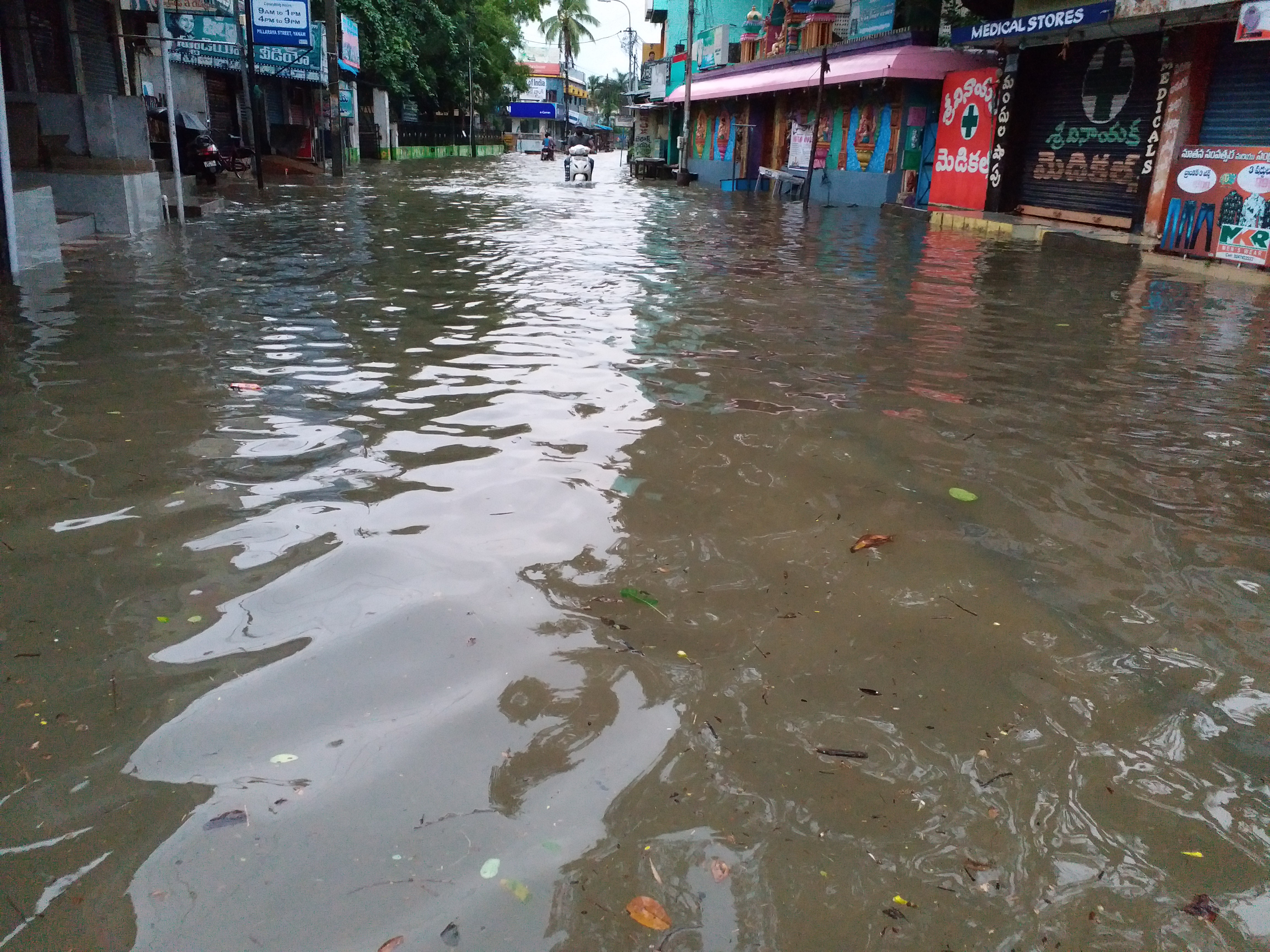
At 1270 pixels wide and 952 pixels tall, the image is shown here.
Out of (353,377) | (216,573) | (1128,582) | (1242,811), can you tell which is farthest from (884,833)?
(353,377)

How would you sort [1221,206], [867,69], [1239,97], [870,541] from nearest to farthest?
[870,541], [1221,206], [1239,97], [867,69]

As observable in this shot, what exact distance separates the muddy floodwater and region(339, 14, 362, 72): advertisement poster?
32.0 m

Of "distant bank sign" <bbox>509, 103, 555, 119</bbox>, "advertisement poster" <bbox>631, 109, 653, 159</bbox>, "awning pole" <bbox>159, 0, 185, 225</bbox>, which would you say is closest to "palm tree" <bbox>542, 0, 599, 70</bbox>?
"distant bank sign" <bbox>509, 103, 555, 119</bbox>

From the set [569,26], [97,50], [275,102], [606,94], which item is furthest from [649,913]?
[606,94]

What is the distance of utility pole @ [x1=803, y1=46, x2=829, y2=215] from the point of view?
22.0 metres

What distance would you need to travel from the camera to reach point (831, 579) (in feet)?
11.9

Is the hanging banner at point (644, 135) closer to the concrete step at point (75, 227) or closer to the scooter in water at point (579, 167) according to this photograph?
the scooter in water at point (579, 167)

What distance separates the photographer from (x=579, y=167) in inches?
1208

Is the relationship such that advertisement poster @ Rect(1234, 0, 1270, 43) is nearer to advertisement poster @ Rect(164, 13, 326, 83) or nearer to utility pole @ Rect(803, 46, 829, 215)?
utility pole @ Rect(803, 46, 829, 215)

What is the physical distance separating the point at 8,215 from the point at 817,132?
59.8 feet

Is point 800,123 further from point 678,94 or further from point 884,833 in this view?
point 884,833

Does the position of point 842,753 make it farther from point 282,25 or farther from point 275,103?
point 275,103

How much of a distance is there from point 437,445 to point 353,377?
1.54 metres

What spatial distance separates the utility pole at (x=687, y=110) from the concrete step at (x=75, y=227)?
2236 centimetres
